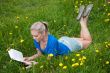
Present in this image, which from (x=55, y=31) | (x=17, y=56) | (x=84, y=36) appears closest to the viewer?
(x=17, y=56)

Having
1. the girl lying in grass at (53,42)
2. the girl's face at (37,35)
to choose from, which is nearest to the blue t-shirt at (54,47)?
the girl lying in grass at (53,42)

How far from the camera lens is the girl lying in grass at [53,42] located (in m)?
4.71

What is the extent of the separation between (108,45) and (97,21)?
4.52 feet

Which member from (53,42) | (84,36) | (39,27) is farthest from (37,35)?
(84,36)

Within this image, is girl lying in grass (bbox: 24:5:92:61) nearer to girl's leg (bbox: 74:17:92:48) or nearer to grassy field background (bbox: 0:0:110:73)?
girl's leg (bbox: 74:17:92:48)

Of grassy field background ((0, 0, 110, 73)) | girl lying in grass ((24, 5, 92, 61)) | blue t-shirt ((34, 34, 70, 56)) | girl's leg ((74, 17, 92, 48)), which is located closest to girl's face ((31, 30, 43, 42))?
girl lying in grass ((24, 5, 92, 61))

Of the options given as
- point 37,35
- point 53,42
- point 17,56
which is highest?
point 37,35

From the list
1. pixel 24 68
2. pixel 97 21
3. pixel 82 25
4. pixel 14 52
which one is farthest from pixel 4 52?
pixel 97 21

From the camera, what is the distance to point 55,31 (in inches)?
233

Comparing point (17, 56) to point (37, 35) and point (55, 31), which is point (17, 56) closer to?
point (37, 35)

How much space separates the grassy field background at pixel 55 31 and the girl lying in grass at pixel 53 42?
0.48 ft

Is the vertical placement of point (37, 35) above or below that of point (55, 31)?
above

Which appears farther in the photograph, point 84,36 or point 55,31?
point 55,31

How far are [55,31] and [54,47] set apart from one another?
43.9 inches
